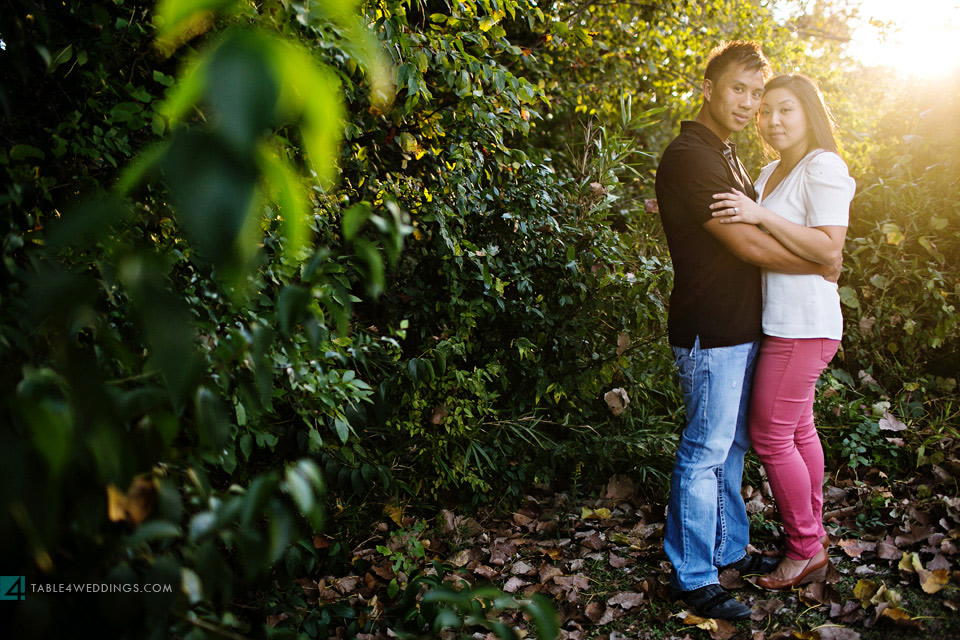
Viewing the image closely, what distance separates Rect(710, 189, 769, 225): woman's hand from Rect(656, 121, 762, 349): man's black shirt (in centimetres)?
4

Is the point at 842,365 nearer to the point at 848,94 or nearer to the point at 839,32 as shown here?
the point at 848,94

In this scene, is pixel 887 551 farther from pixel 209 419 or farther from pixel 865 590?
pixel 209 419

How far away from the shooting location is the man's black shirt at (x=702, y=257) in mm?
2151

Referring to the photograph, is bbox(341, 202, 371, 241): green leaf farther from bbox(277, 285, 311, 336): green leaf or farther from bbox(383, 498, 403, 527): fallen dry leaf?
bbox(383, 498, 403, 527): fallen dry leaf

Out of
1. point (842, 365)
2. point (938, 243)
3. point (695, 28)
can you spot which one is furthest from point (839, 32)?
point (842, 365)

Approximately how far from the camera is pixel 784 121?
2324 millimetres

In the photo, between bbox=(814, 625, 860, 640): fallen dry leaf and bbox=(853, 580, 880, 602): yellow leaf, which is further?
bbox=(853, 580, 880, 602): yellow leaf

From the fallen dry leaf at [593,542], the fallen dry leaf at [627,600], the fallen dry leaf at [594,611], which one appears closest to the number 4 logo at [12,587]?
the fallen dry leaf at [594,611]

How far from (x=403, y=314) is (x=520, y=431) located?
36.6 inches

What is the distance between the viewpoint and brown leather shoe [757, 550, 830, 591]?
2305 mm

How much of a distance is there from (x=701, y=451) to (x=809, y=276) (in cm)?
78

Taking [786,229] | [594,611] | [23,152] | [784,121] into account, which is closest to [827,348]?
[786,229]

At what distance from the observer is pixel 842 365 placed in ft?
13.2

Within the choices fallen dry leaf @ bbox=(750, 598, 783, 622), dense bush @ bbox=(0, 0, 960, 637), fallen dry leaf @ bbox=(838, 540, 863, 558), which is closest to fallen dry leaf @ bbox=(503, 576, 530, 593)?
dense bush @ bbox=(0, 0, 960, 637)
